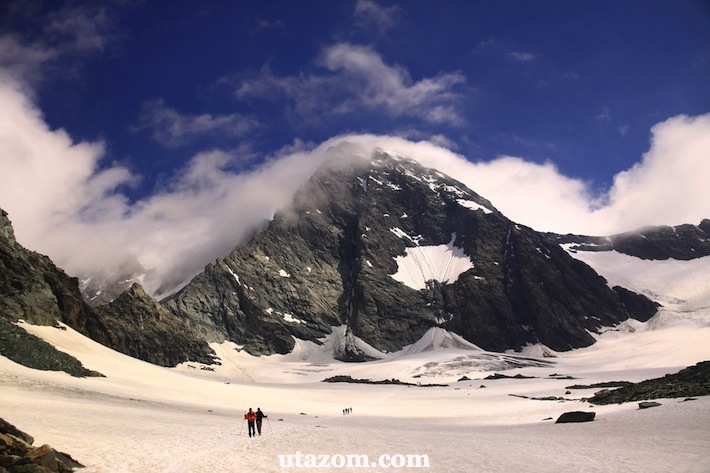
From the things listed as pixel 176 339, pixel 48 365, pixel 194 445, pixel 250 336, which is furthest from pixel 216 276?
pixel 194 445

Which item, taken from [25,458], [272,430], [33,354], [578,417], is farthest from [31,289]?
[578,417]

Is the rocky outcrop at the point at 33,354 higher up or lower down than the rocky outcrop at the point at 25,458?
higher up

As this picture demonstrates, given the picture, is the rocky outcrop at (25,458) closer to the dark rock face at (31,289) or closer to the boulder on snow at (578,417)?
the boulder on snow at (578,417)

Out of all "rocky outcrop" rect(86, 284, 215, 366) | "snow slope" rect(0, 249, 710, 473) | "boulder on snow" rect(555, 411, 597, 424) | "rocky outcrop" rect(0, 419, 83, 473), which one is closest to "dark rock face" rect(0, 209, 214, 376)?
"rocky outcrop" rect(86, 284, 215, 366)

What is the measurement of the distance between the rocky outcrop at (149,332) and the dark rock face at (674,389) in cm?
11452

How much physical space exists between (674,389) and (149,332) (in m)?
125

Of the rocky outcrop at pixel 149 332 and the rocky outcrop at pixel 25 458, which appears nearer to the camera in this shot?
the rocky outcrop at pixel 25 458

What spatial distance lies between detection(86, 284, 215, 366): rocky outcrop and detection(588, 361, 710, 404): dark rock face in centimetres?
11452

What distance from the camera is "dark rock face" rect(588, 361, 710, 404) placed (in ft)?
111

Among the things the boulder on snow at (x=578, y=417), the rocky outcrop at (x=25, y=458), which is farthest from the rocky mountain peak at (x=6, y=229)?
the boulder on snow at (x=578, y=417)

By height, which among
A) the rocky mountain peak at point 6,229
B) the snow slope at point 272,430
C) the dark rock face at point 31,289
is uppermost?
the rocky mountain peak at point 6,229

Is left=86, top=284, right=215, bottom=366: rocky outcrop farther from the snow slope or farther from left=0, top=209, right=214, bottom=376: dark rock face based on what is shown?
the snow slope

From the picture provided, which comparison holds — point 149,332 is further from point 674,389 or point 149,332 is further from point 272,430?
point 674,389

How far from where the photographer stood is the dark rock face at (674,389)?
33.8m
